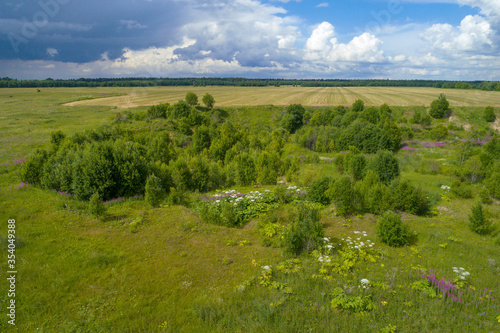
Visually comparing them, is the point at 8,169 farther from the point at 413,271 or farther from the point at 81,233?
the point at 413,271

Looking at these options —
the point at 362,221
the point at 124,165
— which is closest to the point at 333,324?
the point at 362,221

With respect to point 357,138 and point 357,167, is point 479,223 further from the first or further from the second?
point 357,138

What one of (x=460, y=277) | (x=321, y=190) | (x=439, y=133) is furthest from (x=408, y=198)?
(x=439, y=133)

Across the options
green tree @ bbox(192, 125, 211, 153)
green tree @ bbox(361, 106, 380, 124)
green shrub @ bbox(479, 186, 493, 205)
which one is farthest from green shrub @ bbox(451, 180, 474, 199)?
green tree @ bbox(361, 106, 380, 124)

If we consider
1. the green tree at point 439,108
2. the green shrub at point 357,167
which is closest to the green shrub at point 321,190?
the green shrub at point 357,167

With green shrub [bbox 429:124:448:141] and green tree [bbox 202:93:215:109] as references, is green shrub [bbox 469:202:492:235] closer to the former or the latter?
green shrub [bbox 429:124:448:141]

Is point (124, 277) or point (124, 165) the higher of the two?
point (124, 165)

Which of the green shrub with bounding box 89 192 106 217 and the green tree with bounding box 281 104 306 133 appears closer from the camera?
the green shrub with bounding box 89 192 106 217

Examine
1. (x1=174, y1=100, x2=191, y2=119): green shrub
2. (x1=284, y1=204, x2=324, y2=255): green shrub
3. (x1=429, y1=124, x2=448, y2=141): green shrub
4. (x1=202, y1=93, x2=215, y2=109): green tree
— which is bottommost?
(x1=284, y1=204, x2=324, y2=255): green shrub

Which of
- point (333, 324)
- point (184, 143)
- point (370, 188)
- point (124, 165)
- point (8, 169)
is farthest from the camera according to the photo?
point (184, 143)
